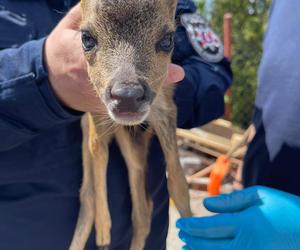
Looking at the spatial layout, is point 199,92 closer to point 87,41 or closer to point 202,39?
point 202,39

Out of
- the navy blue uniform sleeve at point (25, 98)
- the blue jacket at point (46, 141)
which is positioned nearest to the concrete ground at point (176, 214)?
the blue jacket at point (46, 141)

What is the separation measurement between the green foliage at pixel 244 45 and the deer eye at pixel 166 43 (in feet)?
8.80

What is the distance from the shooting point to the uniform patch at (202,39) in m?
1.56

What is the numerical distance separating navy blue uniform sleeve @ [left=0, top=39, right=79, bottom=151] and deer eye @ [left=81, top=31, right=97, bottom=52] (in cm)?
12

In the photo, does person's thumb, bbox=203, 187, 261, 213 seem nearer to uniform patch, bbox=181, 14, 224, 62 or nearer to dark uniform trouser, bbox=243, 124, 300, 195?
dark uniform trouser, bbox=243, 124, 300, 195

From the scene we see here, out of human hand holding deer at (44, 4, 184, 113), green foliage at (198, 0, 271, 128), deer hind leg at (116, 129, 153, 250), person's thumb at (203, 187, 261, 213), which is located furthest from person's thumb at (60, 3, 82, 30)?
green foliage at (198, 0, 271, 128)

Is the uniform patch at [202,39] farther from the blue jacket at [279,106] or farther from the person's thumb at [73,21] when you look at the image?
the person's thumb at [73,21]

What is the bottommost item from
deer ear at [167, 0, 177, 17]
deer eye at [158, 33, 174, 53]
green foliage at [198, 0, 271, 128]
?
green foliage at [198, 0, 271, 128]

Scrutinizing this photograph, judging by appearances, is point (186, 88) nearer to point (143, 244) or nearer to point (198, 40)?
point (198, 40)

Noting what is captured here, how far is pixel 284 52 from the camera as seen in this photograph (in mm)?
1487

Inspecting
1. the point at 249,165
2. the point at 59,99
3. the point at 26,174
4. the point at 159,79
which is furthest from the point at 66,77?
the point at 249,165

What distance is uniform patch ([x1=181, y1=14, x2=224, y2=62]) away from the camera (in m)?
1.56

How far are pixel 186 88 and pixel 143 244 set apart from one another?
0.47 metres

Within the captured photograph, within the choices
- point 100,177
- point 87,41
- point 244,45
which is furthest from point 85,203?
point 244,45
